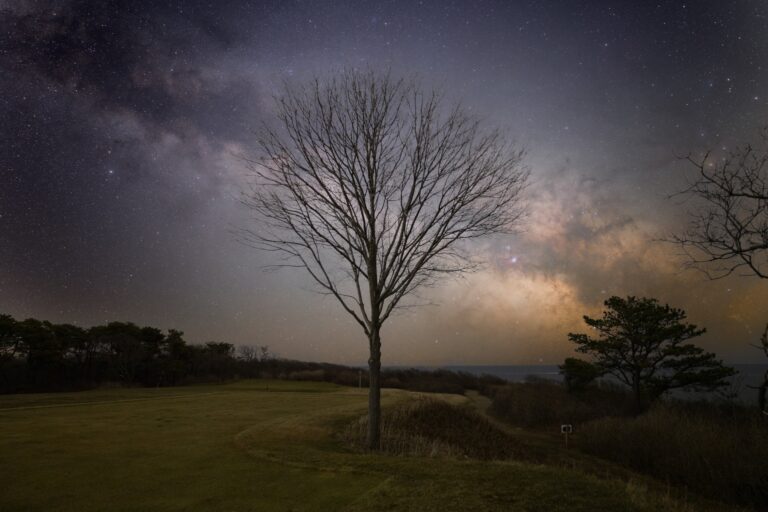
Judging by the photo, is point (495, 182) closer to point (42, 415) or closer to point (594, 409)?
point (42, 415)

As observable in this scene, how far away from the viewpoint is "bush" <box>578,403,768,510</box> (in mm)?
16328

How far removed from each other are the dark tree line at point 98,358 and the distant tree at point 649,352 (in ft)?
138

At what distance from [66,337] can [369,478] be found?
45413mm

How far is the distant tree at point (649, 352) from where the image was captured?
29.3 m

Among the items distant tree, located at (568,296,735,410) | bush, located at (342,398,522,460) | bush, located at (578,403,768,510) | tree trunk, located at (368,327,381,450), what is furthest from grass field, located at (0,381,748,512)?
distant tree, located at (568,296,735,410)

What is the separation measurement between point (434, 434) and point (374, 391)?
23.3 ft

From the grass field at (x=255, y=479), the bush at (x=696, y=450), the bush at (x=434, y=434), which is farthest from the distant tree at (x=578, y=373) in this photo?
the grass field at (x=255, y=479)

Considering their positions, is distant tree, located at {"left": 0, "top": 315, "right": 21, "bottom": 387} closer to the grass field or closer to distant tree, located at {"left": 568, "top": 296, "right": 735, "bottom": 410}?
the grass field

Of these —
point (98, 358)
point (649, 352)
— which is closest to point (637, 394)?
point (649, 352)

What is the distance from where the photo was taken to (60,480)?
293 inches

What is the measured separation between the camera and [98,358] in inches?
1736

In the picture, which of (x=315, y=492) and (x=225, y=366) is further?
(x=225, y=366)

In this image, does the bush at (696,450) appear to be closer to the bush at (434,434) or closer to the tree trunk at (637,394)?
the tree trunk at (637,394)

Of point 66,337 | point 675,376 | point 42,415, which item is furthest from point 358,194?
point 66,337
